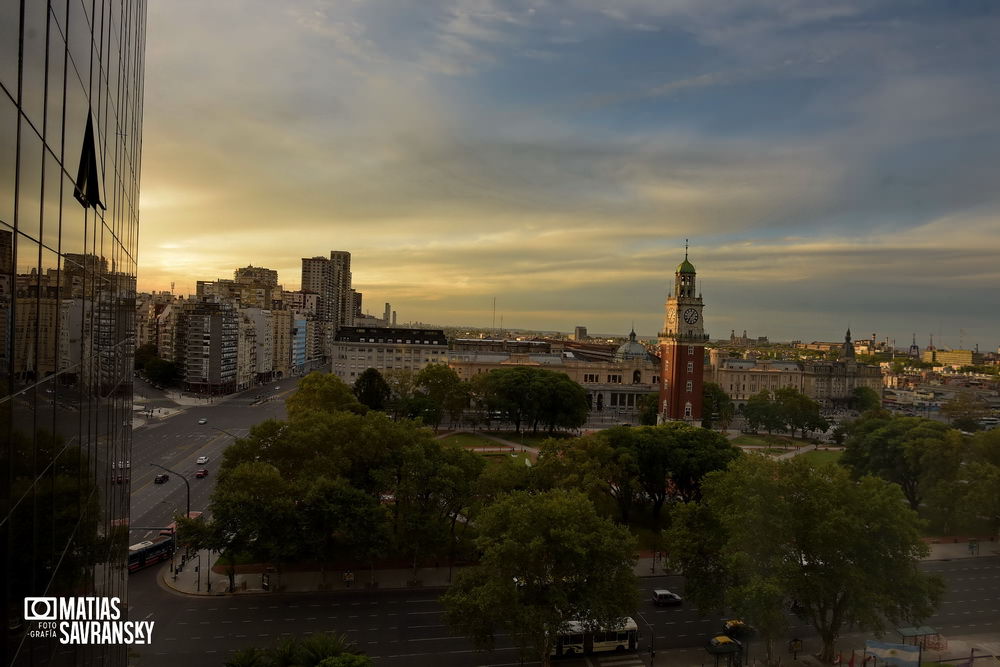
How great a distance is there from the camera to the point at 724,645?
35219mm

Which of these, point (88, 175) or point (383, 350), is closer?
point (88, 175)

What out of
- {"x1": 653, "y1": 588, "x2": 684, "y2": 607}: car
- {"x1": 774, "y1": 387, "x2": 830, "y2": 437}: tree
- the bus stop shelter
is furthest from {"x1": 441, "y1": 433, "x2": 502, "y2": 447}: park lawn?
the bus stop shelter

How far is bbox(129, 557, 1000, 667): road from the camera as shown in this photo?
3434 centimetres

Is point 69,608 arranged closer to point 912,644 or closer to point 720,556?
point 720,556

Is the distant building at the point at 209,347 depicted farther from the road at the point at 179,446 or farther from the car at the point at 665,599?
the car at the point at 665,599

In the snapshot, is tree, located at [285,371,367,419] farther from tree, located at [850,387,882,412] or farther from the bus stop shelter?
tree, located at [850,387,882,412]

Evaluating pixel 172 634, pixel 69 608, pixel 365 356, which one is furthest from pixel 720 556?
pixel 365 356

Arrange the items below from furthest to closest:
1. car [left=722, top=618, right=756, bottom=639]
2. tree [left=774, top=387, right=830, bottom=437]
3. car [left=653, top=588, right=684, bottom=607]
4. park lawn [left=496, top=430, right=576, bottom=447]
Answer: tree [left=774, top=387, right=830, bottom=437], park lawn [left=496, top=430, right=576, bottom=447], car [left=653, top=588, right=684, bottom=607], car [left=722, top=618, right=756, bottom=639]

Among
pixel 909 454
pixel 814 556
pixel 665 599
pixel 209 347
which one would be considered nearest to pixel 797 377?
pixel 909 454

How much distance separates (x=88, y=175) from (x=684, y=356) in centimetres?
9432

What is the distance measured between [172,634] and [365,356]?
12183 cm

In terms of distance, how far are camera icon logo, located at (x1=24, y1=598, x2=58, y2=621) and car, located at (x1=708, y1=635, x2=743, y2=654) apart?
33.1 metres

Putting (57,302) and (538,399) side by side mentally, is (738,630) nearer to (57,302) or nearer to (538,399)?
(57,302)

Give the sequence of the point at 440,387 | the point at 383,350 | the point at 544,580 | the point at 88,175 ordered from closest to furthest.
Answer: the point at 88,175 → the point at 544,580 → the point at 440,387 → the point at 383,350
